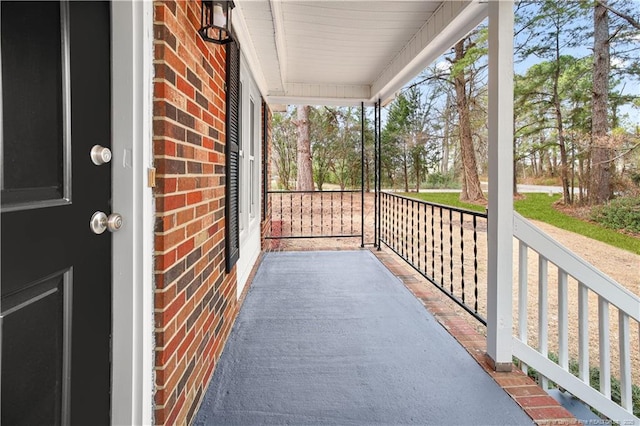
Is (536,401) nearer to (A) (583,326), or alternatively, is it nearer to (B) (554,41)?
(A) (583,326)

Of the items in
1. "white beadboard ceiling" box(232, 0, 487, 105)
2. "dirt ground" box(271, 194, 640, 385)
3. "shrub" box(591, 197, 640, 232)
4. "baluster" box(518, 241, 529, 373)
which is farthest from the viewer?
"shrub" box(591, 197, 640, 232)

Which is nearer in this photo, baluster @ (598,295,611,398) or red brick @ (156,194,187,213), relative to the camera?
red brick @ (156,194,187,213)

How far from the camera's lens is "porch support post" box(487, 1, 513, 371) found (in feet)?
5.91

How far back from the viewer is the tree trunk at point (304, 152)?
34.9 feet

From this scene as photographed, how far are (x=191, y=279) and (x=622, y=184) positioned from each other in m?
7.56

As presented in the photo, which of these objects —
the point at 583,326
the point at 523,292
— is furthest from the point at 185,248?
the point at 583,326

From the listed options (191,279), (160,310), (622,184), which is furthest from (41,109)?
(622,184)

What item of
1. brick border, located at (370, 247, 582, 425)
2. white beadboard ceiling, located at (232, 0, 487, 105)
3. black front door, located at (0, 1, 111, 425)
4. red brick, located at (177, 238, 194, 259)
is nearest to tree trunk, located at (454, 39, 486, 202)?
white beadboard ceiling, located at (232, 0, 487, 105)

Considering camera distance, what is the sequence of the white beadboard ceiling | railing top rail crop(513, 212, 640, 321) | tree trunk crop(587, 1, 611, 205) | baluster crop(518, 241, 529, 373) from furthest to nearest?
tree trunk crop(587, 1, 611, 205) < the white beadboard ceiling < baluster crop(518, 241, 529, 373) < railing top rail crop(513, 212, 640, 321)

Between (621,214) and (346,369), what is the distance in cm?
698

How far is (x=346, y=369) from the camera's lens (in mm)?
1862

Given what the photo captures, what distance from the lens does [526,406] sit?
155 centimetres

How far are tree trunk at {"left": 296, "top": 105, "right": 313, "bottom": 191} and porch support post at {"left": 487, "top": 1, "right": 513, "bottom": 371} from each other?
8.84 m

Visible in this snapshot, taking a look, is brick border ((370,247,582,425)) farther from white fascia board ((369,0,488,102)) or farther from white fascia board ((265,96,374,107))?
white fascia board ((265,96,374,107))
